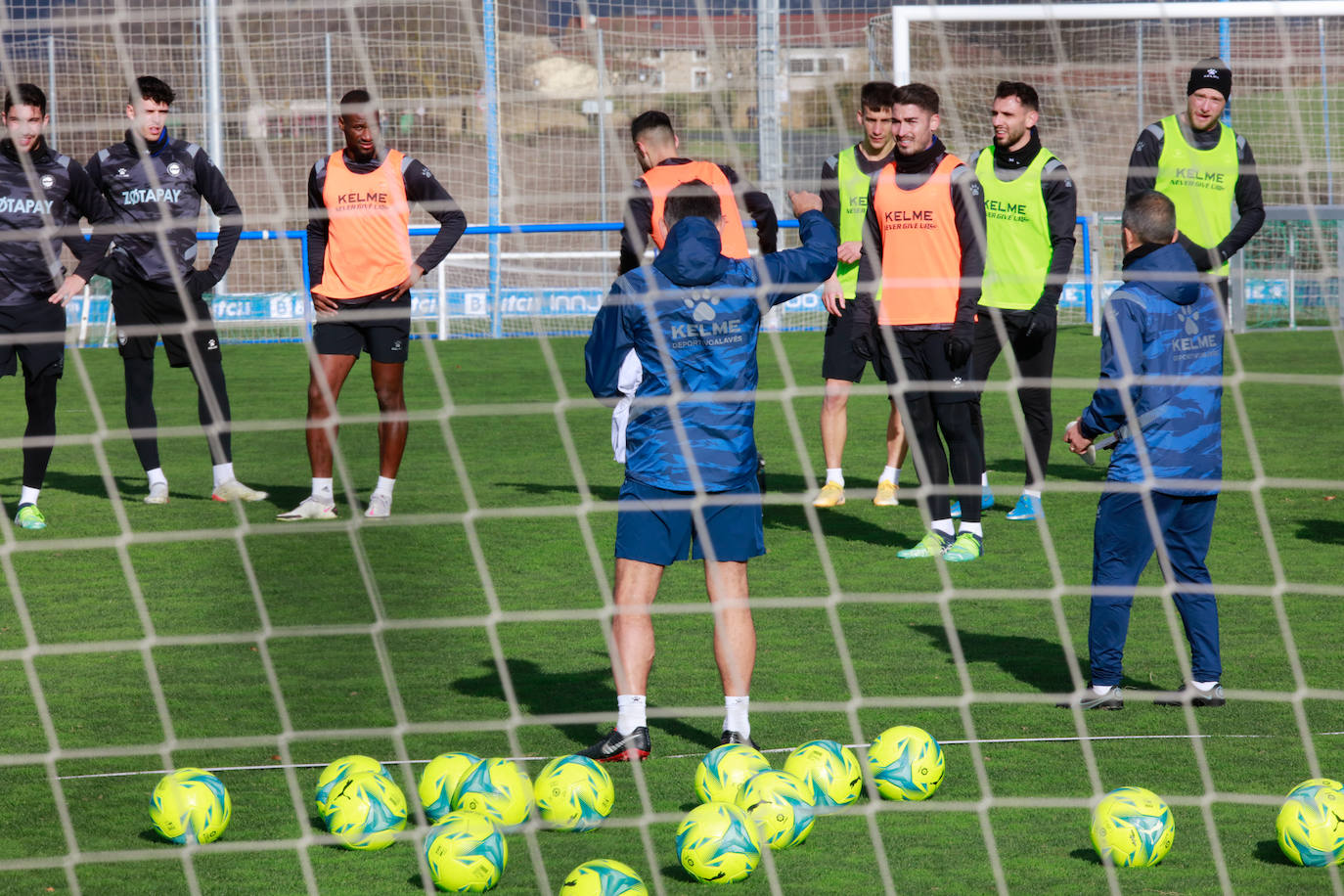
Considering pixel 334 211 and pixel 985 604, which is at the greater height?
pixel 334 211

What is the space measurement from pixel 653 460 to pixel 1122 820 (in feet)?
4.71

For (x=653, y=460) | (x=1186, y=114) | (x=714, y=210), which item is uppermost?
(x=1186, y=114)

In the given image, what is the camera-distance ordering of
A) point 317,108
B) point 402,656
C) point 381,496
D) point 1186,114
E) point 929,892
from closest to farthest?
1. point 929,892
2. point 402,656
3. point 1186,114
4. point 381,496
5. point 317,108

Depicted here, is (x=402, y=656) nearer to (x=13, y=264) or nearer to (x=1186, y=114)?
(x=13, y=264)

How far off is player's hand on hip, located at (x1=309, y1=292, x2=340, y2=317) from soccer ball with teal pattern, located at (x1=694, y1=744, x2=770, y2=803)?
381 centimetres

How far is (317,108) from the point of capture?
19.0 m

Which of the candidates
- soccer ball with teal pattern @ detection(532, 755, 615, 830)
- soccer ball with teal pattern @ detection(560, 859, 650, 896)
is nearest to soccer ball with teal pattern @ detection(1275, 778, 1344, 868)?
soccer ball with teal pattern @ detection(560, 859, 650, 896)

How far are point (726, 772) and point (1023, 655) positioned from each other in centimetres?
169

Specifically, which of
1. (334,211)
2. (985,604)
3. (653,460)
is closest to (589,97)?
(334,211)

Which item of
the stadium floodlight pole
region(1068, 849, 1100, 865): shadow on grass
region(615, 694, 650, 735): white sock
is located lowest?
region(1068, 849, 1100, 865): shadow on grass

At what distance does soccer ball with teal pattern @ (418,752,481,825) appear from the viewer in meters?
3.73

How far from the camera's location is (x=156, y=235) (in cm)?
738

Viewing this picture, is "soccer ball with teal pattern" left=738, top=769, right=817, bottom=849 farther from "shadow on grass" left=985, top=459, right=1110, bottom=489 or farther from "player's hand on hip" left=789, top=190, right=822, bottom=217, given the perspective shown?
"shadow on grass" left=985, top=459, right=1110, bottom=489

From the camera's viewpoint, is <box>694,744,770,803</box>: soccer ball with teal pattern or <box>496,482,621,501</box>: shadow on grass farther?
<box>496,482,621,501</box>: shadow on grass
